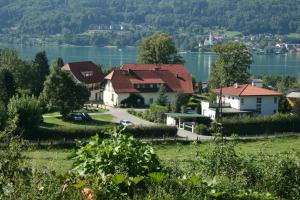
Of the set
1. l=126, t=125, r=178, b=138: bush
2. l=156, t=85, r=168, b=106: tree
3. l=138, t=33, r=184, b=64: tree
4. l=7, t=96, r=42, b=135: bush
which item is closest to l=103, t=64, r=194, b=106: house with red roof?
l=156, t=85, r=168, b=106: tree

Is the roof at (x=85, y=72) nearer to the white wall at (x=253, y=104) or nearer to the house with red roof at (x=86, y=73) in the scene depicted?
the house with red roof at (x=86, y=73)

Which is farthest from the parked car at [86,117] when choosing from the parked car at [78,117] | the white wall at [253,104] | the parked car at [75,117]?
the white wall at [253,104]

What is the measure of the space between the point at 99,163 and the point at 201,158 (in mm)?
3041

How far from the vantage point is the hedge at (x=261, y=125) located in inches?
1447

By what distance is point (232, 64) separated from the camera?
57.4m

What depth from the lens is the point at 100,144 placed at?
24.6ft

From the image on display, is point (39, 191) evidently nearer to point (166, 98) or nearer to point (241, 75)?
point (166, 98)

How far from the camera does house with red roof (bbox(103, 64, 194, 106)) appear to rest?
4841 centimetres

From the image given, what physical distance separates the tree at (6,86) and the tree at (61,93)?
97.7 inches

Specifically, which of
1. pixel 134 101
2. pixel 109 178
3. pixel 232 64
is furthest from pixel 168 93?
pixel 109 178

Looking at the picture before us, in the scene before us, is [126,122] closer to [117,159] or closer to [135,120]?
[135,120]

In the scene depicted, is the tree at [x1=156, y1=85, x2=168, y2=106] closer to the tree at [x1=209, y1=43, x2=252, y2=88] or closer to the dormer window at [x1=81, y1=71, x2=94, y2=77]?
the tree at [x1=209, y1=43, x2=252, y2=88]

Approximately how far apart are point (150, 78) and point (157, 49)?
14.0m

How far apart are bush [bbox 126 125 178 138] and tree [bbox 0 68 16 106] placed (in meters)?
11.6
